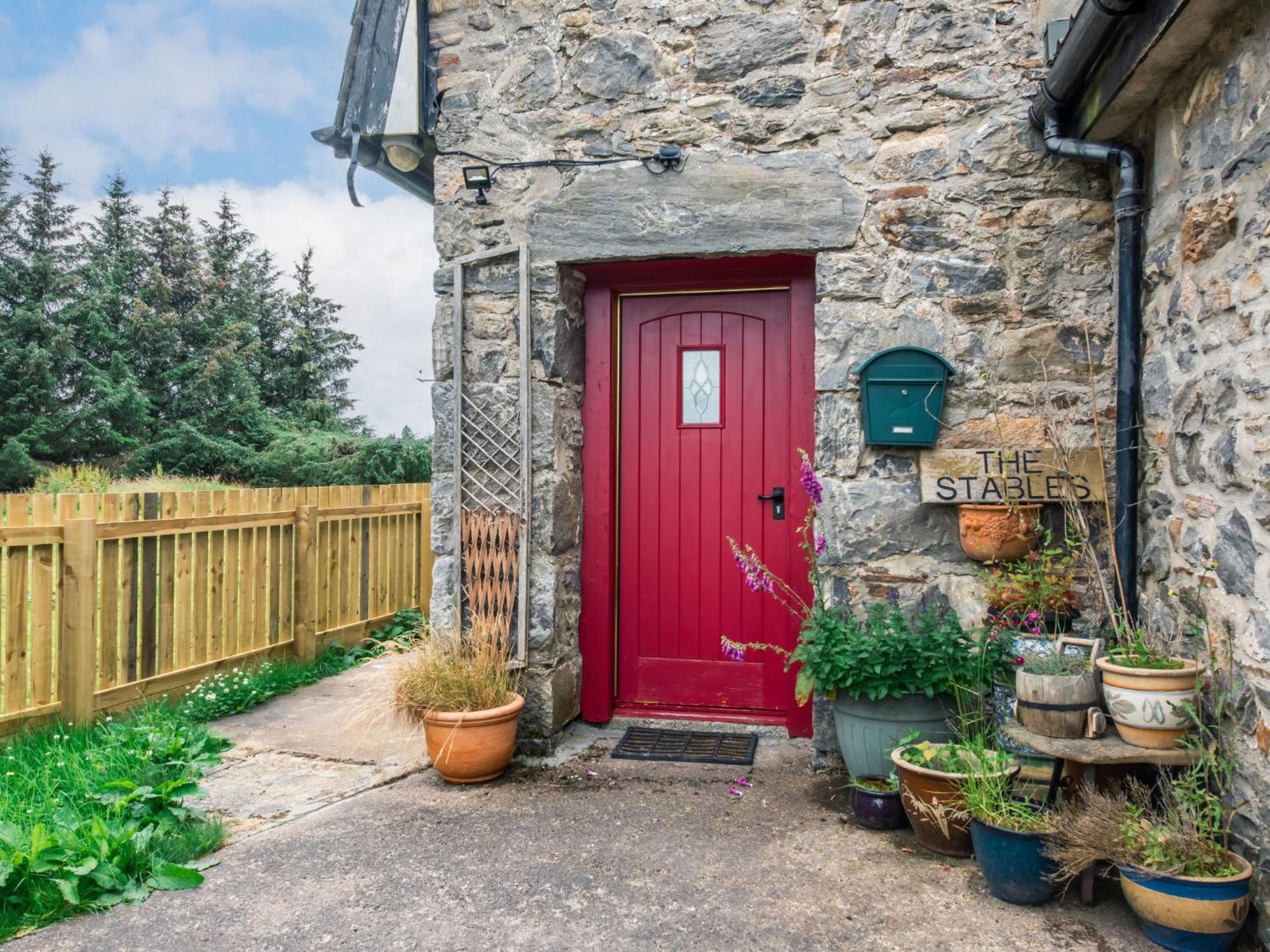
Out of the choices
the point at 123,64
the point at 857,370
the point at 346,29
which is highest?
the point at 123,64

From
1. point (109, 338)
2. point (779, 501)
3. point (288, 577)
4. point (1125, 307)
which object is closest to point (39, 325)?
point (109, 338)

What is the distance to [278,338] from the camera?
2038 centimetres

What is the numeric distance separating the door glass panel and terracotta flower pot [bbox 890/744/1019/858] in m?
1.95

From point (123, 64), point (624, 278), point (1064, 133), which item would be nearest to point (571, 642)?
point (624, 278)

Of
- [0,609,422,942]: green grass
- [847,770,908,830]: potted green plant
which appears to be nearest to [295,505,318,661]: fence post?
[0,609,422,942]: green grass

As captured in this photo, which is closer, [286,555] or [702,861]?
[702,861]

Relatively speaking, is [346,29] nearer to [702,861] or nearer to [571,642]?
[571,642]

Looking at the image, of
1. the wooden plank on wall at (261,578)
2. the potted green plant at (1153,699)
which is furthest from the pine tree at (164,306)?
the potted green plant at (1153,699)

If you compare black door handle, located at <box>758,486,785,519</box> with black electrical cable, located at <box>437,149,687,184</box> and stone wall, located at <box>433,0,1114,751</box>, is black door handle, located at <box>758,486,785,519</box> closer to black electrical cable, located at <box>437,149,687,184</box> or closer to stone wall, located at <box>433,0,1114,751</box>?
stone wall, located at <box>433,0,1114,751</box>

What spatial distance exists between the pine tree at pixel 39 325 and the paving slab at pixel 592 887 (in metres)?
15.5

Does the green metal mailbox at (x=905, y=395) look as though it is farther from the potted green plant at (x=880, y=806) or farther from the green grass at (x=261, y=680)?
the green grass at (x=261, y=680)

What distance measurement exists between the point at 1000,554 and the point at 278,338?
65.0 feet

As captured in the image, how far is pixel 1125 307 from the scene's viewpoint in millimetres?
3338

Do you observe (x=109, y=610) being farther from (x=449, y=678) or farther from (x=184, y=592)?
(x=449, y=678)
